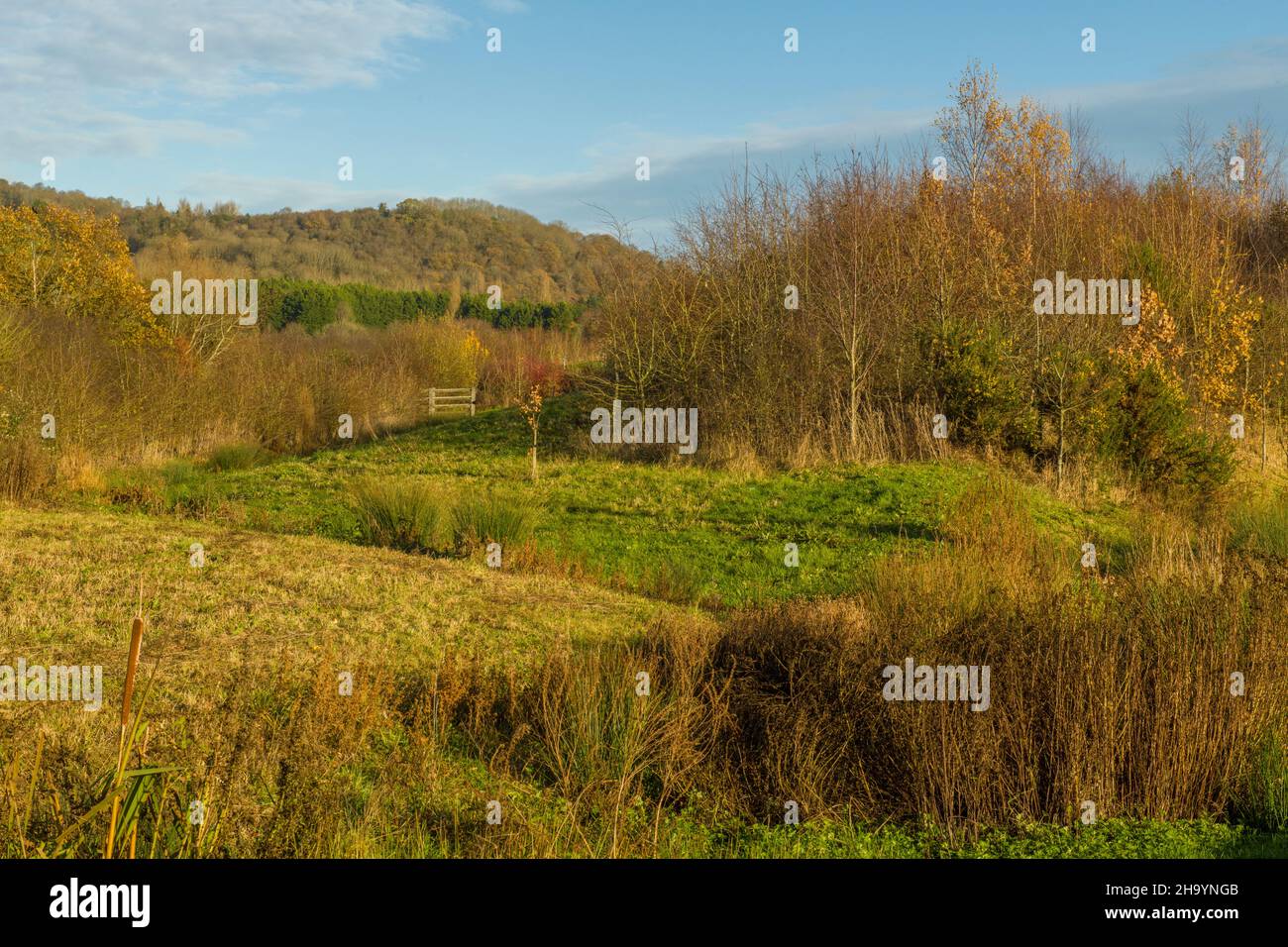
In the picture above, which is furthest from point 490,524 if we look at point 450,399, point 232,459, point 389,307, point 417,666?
point 389,307

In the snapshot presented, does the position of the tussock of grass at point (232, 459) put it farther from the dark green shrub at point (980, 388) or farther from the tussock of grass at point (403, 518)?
the dark green shrub at point (980, 388)

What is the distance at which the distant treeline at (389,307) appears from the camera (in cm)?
6347

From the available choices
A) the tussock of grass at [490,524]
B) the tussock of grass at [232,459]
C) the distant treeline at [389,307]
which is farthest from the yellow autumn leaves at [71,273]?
the distant treeline at [389,307]

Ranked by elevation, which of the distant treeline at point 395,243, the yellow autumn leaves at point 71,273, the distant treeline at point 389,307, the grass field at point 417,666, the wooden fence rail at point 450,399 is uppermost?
the distant treeline at point 395,243

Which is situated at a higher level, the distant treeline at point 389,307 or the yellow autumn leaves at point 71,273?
the distant treeline at point 389,307

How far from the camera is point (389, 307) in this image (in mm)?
70062

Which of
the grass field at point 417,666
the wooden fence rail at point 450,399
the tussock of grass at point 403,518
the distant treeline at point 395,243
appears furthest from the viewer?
the distant treeline at point 395,243

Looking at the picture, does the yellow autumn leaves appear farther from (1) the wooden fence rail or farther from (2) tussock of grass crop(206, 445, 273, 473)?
(2) tussock of grass crop(206, 445, 273, 473)

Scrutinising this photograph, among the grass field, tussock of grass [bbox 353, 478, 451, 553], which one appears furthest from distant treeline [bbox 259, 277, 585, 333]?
tussock of grass [bbox 353, 478, 451, 553]

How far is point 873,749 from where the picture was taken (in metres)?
6.39

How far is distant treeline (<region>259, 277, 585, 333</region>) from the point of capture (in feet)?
208

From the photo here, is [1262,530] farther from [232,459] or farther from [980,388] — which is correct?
[232,459]
